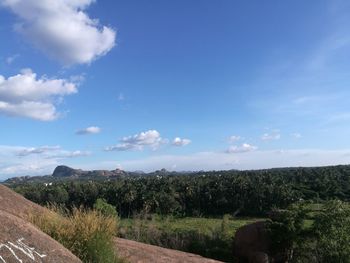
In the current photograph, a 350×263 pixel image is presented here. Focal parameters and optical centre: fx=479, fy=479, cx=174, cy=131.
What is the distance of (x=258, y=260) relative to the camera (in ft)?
→ 82.5

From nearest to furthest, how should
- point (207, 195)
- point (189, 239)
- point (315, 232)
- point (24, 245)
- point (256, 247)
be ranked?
point (24, 245) < point (315, 232) < point (256, 247) < point (189, 239) < point (207, 195)

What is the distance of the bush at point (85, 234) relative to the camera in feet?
28.5

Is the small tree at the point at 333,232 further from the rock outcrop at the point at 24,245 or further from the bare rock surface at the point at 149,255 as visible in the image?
the rock outcrop at the point at 24,245

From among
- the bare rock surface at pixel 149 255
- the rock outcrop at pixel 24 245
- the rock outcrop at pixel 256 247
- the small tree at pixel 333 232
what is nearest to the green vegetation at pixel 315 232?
the small tree at pixel 333 232

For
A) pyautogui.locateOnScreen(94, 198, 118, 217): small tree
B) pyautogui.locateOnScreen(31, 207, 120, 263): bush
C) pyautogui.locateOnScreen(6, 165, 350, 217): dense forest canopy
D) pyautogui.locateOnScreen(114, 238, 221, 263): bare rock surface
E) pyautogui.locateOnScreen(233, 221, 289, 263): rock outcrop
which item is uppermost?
pyautogui.locateOnScreen(6, 165, 350, 217): dense forest canopy

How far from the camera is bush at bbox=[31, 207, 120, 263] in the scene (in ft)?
28.5

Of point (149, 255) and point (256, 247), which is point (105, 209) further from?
point (149, 255)

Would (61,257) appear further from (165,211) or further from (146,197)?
(146,197)

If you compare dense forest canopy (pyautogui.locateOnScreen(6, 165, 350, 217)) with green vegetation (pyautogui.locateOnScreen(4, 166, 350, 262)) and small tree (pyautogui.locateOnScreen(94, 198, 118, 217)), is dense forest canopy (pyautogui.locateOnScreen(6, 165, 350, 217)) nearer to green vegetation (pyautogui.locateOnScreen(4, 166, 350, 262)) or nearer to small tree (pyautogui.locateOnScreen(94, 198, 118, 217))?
green vegetation (pyautogui.locateOnScreen(4, 166, 350, 262))

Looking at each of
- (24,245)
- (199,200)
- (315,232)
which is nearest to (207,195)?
(199,200)

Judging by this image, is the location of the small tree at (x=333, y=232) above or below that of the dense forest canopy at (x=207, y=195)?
below

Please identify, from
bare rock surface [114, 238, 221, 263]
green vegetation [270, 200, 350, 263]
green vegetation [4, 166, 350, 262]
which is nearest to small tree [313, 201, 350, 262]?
green vegetation [270, 200, 350, 263]

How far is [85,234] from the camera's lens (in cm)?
886

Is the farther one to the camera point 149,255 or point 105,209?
point 105,209
